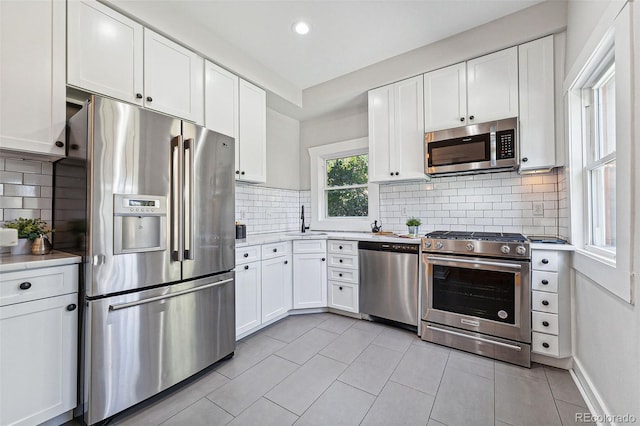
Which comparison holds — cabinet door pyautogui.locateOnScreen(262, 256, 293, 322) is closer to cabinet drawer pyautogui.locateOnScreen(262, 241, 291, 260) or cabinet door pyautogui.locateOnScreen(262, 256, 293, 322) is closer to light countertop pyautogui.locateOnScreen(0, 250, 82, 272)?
cabinet drawer pyautogui.locateOnScreen(262, 241, 291, 260)

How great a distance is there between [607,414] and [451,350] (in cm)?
100

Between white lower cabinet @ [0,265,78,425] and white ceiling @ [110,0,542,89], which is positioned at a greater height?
white ceiling @ [110,0,542,89]

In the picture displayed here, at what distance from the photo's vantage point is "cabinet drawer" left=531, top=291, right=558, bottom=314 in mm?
2033

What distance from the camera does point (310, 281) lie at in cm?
312

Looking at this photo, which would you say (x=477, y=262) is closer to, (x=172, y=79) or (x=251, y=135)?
(x=251, y=135)

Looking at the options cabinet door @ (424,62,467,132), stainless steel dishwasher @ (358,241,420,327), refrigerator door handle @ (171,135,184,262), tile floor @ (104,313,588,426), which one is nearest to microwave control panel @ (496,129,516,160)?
cabinet door @ (424,62,467,132)

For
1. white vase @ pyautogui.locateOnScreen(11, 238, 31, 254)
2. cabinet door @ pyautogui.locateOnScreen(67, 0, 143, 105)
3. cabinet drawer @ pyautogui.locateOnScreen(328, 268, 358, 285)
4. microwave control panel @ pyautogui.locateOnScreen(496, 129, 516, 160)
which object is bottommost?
cabinet drawer @ pyautogui.locateOnScreen(328, 268, 358, 285)

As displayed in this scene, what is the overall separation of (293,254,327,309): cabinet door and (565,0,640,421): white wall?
2169 mm

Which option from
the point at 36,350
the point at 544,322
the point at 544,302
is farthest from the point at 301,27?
the point at 544,322

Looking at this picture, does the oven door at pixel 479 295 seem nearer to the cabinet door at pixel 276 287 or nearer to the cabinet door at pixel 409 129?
the cabinet door at pixel 409 129

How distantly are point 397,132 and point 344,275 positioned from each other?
1.69m

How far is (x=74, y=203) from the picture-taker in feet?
5.23

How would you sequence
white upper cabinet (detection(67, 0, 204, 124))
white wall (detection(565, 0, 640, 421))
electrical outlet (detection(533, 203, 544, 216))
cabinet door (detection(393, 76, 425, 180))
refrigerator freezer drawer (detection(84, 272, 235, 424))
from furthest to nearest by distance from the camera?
cabinet door (detection(393, 76, 425, 180)), electrical outlet (detection(533, 203, 544, 216)), white upper cabinet (detection(67, 0, 204, 124)), refrigerator freezer drawer (detection(84, 272, 235, 424)), white wall (detection(565, 0, 640, 421))

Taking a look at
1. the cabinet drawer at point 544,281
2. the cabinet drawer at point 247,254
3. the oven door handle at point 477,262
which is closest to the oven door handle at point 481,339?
the cabinet drawer at point 544,281
